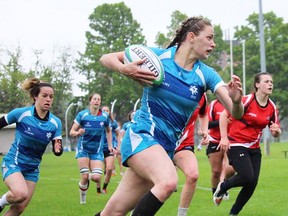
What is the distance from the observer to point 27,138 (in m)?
8.77

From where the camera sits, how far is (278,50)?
272 ft

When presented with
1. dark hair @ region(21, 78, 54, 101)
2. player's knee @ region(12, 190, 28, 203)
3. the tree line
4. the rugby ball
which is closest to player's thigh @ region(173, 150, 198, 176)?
dark hair @ region(21, 78, 54, 101)

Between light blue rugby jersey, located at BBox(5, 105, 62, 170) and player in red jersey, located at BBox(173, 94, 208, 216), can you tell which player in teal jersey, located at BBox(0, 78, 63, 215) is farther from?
player in red jersey, located at BBox(173, 94, 208, 216)

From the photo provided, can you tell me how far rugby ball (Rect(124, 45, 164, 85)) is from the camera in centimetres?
608

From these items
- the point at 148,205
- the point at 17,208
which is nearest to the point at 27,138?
the point at 17,208

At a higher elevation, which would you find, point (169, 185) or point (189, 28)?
point (189, 28)

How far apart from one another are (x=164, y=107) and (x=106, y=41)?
253 ft

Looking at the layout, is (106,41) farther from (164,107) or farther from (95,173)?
(164,107)

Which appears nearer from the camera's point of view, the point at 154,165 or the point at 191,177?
the point at 154,165

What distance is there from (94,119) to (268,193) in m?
4.08

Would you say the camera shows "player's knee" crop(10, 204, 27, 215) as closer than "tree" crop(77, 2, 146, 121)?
Yes

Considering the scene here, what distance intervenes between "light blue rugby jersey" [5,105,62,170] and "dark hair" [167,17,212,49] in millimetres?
2859

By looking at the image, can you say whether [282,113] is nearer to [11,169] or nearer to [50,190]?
[50,190]

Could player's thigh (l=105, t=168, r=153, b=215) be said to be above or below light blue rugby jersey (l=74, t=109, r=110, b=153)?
above
